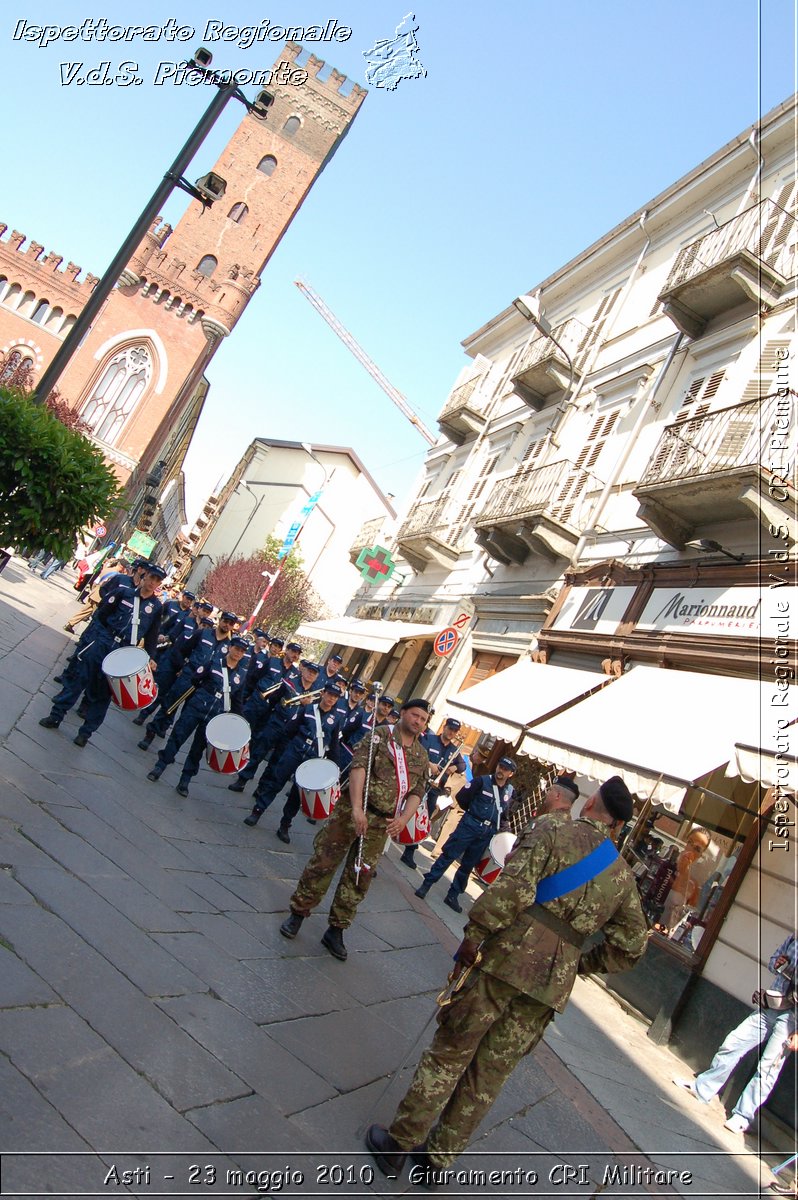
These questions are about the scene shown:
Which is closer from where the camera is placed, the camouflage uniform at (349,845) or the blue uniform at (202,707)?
the camouflage uniform at (349,845)

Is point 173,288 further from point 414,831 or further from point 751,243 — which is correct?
point 414,831

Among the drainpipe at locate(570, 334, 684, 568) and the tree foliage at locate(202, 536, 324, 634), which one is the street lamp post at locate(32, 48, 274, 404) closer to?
the drainpipe at locate(570, 334, 684, 568)

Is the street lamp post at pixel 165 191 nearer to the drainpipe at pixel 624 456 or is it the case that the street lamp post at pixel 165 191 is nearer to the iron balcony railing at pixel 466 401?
the drainpipe at pixel 624 456

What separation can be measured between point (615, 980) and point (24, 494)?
8.28 metres

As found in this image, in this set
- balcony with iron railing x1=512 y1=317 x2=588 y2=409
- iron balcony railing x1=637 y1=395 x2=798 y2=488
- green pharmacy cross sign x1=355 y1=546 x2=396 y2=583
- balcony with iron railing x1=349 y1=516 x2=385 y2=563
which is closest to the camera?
iron balcony railing x1=637 y1=395 x2=798 y2=488

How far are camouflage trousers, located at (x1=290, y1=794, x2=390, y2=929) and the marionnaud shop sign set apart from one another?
583 centimetres

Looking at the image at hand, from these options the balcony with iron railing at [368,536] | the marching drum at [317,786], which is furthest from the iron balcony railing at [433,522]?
the marching drum at [317,786]

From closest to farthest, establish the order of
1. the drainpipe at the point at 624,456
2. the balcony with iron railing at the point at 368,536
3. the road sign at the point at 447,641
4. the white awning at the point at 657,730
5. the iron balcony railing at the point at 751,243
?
the white awning at the point at 657,730
the iron balcony railing at the point at 751,243
the drainpipe at the point at 624,456
the road sign at the point at 447,641
the balcony with iron railing at the point at 368,536

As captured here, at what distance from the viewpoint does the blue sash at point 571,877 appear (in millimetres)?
3689

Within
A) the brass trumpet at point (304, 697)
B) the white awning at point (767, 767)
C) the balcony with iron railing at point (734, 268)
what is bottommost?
the brass trumpet at point (304, 697)

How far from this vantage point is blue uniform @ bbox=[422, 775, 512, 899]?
9781 millimetres

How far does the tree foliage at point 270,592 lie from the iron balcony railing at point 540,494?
33231mm

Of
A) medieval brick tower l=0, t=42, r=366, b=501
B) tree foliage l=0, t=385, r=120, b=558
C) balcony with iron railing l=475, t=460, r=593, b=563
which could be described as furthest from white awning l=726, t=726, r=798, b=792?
medieval brick tower l=0, t=42, r=366, b=501

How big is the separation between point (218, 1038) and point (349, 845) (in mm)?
1943
